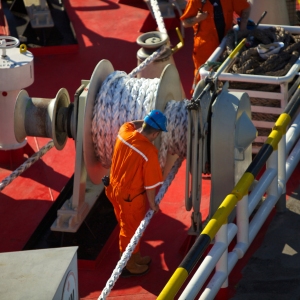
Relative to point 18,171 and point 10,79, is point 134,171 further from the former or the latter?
point 10,79

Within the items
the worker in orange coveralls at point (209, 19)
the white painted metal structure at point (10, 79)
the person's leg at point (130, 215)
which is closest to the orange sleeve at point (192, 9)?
the worker in orange coveralls at point (209, 19)

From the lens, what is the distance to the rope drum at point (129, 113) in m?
5.66

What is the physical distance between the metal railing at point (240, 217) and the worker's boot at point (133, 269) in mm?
836

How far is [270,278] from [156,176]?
1.00 meters

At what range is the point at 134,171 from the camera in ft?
17.3

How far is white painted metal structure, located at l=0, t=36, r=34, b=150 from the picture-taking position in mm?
6543

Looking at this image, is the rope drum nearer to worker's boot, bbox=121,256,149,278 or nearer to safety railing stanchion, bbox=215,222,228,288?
worker's boot, bbox=121,256,149,278

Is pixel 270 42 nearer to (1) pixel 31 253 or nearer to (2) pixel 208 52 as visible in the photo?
(2) pixel 208 52

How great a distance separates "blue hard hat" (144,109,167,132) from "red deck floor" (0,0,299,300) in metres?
1.02

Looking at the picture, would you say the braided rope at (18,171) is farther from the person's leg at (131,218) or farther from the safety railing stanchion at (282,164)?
the safety railing stanchion at (282,164)

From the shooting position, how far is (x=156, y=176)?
5273 mm

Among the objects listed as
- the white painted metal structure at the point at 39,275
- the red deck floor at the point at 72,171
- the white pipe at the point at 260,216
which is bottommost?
the red deck floor at the point at 72,171

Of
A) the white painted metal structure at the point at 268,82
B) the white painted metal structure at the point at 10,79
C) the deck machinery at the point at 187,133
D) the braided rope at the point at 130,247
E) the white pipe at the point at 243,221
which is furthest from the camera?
the white painted metal structure at the point at 10,79

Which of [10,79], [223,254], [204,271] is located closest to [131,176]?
[223,254]
